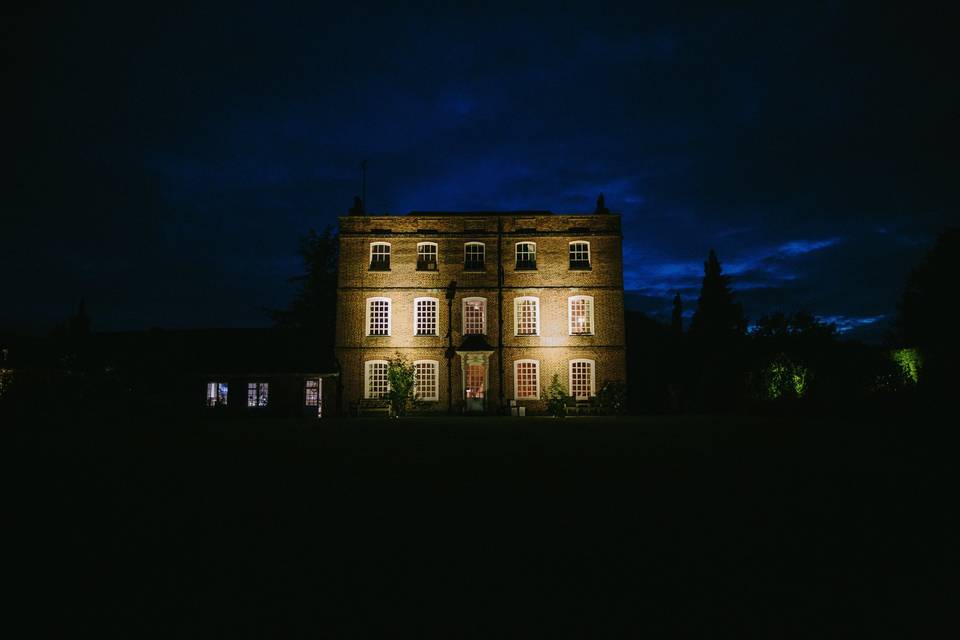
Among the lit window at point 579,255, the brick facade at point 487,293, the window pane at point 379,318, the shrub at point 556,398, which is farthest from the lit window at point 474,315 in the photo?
the lit window at point 579,255

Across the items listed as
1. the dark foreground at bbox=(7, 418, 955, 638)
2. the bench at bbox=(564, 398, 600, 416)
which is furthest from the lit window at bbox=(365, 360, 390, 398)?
the dark foreground at bbox=(7, 418, 955, 638)

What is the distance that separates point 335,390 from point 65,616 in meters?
24.9

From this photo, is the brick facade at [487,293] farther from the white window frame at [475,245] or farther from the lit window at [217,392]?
the lit window at [217,392]

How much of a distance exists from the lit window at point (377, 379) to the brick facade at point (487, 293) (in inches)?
10.0

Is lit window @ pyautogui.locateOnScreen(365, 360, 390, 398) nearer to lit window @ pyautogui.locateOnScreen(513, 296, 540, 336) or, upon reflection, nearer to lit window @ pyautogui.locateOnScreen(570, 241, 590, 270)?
lit window @ pyautogui.locateOnScreen(513, 296, 540, 336)

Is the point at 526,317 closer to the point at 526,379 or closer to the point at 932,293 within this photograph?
the point at 526,379

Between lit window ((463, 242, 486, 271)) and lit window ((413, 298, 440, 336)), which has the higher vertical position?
lit window ((463, 242, 486, 271))

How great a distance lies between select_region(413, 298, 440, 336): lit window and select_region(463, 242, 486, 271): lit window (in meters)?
2.24

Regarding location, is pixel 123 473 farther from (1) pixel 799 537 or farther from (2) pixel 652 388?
(2) pixel 652 388

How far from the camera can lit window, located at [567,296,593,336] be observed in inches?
1067

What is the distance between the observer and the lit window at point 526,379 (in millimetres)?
26828

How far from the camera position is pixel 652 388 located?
33531 millimetres

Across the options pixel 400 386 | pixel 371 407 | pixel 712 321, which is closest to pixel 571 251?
pixel 400 386

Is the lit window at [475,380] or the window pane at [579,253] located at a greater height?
the window pane at [579,253]
